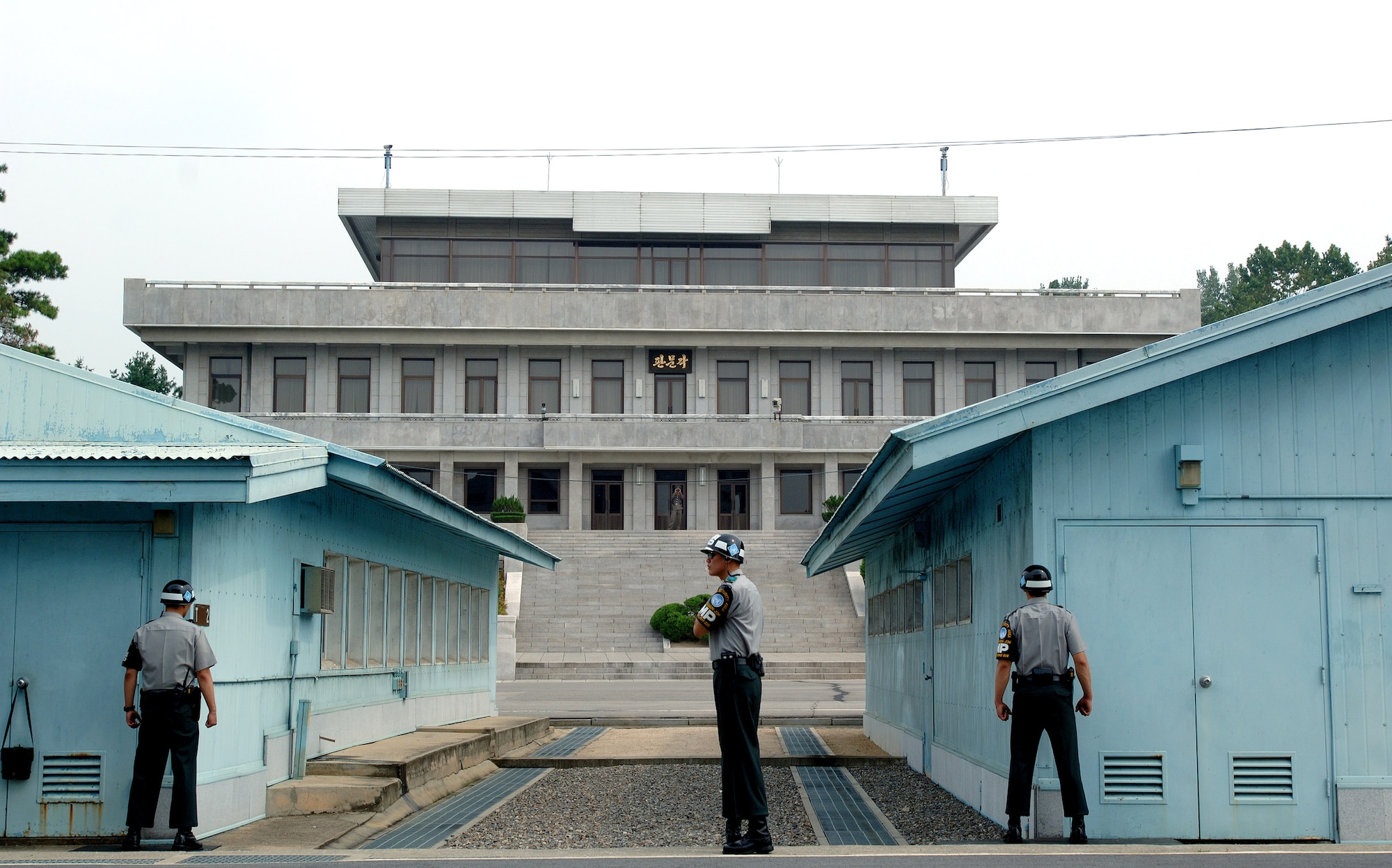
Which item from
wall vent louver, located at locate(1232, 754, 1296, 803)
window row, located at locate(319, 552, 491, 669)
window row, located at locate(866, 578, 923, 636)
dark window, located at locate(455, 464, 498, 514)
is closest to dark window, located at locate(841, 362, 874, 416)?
dark window, located at locate(455, 464, 498, 514)

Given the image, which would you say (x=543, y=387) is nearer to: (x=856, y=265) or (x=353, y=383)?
(x=353, y=383)

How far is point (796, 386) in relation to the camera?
180ft

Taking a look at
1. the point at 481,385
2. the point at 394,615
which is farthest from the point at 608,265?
the point at 394,615

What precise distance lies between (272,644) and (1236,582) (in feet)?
24.9

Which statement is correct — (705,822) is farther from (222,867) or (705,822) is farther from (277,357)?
(277,357)

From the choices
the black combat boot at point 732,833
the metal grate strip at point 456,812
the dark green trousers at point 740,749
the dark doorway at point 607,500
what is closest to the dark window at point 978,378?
the dark doorway at point 607,500

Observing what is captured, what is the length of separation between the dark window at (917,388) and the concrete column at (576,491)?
12.7 metres

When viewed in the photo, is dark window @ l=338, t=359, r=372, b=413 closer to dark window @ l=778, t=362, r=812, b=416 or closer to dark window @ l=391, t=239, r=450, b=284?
dark window @ l=391, t=239, r=450, b=284

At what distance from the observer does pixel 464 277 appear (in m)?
56.1

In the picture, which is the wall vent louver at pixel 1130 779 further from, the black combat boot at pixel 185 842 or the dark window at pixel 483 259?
the dark window at pixel 483 259

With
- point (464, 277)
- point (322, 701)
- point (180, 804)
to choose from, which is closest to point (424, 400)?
point (464, 277)

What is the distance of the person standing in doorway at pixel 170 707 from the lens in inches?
374

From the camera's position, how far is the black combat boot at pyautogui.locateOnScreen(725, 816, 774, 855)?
8.95 m

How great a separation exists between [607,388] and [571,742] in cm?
3535
